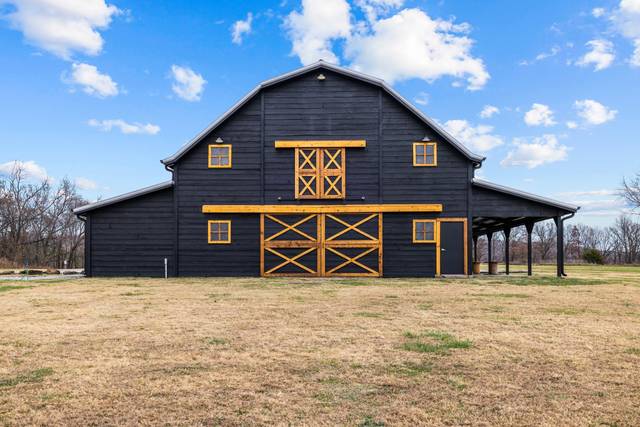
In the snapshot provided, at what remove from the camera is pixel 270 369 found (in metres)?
5.11

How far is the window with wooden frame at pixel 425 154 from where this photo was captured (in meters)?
19.2

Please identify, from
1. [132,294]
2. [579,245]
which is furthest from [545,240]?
[132,294]

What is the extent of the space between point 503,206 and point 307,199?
7.61 meters

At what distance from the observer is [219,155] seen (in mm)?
19359

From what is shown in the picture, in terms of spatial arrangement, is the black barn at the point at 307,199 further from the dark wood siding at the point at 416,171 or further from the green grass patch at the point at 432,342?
the green grass patch at the point at 432,342

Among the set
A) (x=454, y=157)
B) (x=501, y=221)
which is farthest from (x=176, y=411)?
(x=501, y=221)

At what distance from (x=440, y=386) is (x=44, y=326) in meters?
6.37

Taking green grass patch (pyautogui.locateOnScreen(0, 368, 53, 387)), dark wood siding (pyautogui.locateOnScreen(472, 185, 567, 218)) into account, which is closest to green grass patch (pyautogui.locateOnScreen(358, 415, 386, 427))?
green grass patch (pyautogui.locateOnScreen(0, 368, 53, 387))

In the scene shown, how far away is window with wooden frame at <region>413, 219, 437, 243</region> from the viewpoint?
19.1 m

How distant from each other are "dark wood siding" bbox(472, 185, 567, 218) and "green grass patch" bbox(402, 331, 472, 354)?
1292 centimetres

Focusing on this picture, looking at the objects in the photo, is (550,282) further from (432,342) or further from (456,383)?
(456,383)

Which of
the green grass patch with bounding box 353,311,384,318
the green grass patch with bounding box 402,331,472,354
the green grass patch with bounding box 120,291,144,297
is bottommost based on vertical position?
the green grass patch with bounding box 120,291,144,297

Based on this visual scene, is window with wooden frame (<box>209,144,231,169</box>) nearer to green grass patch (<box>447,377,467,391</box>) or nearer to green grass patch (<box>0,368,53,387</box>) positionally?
green grass patch (<box>0,368,53,387</box>)

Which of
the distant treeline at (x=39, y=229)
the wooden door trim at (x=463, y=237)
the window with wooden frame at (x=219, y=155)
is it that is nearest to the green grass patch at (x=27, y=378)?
the window with wooden frame at (x=219, y=155)
